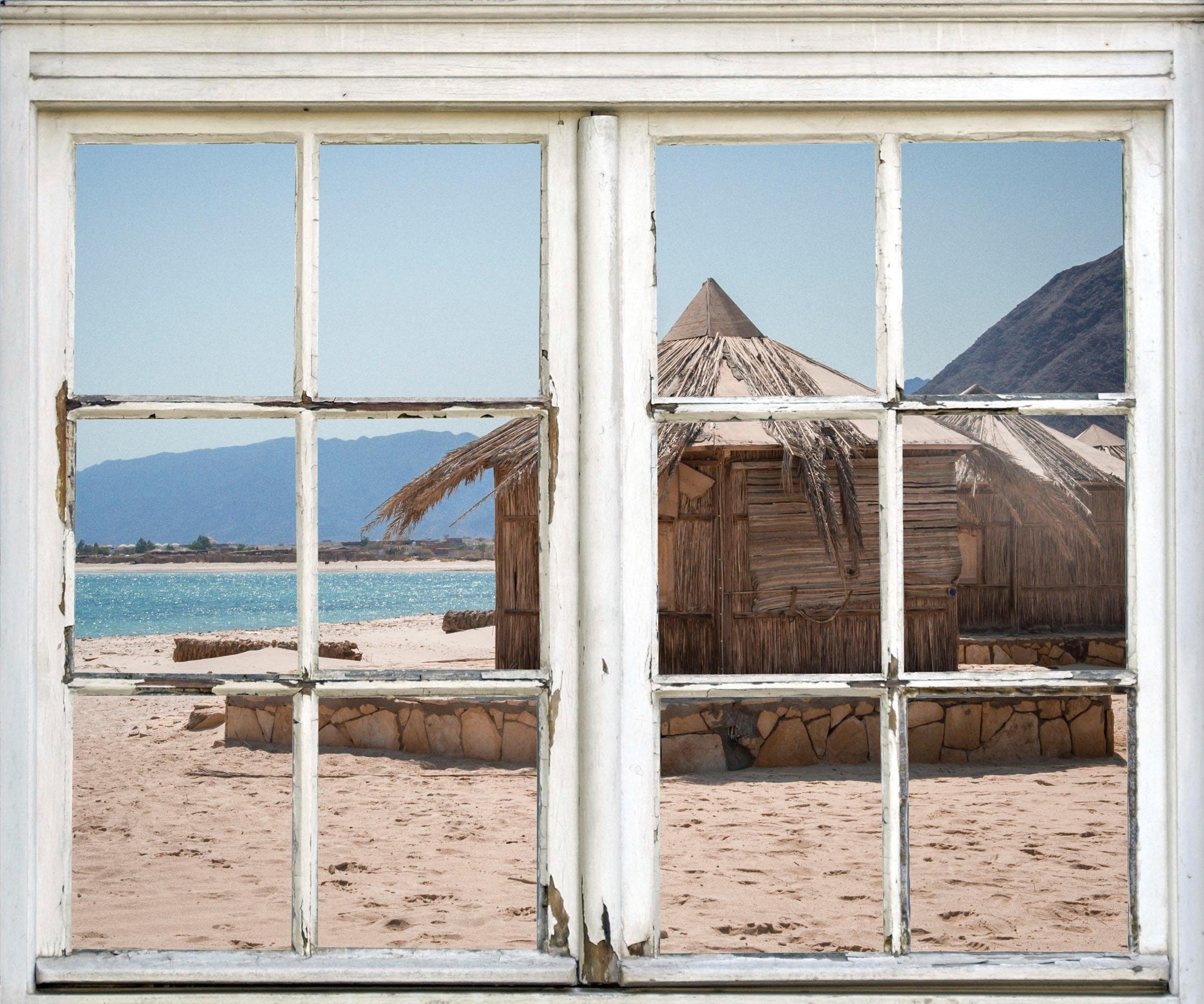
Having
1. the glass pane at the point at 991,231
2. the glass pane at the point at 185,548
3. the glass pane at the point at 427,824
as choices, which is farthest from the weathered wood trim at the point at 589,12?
the glass pane at the point at 991,231

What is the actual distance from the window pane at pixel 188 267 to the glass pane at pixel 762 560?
32890mm

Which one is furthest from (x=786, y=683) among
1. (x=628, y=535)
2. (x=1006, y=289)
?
(x=1006, y=289)

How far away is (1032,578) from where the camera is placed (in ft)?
39.4

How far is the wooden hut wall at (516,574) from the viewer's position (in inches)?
278

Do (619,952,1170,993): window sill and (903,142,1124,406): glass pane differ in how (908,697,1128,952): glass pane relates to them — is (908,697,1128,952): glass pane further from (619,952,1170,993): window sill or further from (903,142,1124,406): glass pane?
(903,142,1124,406): glass pane

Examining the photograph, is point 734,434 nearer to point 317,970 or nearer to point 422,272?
point 317,970

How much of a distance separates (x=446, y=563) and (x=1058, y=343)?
27855 mm

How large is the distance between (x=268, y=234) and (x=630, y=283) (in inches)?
1865

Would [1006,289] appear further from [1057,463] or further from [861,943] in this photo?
[861,943]

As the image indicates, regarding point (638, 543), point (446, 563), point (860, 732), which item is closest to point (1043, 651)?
point (860, 732)

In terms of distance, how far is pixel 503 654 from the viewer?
23.5 feet

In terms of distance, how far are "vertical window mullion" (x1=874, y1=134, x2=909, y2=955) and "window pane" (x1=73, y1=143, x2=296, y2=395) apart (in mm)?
38036

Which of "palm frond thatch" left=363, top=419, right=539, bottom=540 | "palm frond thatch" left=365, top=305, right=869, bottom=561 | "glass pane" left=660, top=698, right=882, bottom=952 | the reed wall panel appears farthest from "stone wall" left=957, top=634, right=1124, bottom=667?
"palm frond thatch" left=363, top=419, right=539, bottom=540

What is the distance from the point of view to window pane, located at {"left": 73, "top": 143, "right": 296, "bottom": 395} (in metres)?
40.2
